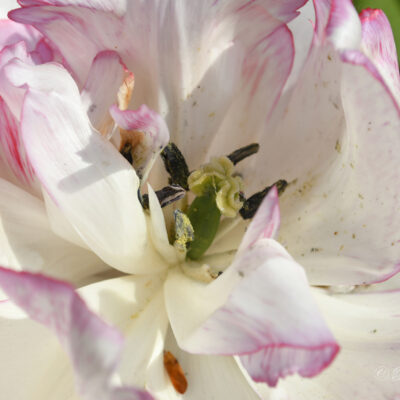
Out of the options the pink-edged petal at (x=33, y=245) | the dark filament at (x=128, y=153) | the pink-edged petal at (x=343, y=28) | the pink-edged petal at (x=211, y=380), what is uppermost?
the pink-edged petal at (x=343, y=28)

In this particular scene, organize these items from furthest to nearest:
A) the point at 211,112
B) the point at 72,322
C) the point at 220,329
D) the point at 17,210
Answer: the point at 211,112 → the point at 17,210 → the point at 220,329 → the point at 72,322

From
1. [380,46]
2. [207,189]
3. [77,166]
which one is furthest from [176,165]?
[380,46]

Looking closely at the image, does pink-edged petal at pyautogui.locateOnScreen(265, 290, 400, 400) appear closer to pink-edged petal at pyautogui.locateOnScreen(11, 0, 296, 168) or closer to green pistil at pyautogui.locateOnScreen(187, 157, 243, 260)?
green pistil at pyautogui.locateOnScreen(187, 157, 243, 260)

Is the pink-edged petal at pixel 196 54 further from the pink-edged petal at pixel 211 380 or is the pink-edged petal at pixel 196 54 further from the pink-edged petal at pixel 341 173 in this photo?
the pink-edged petal at pixel 211 380

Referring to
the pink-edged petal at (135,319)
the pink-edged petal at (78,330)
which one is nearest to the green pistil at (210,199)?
the pink-edged petal at (135,319)

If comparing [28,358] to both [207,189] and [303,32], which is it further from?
[303,32]

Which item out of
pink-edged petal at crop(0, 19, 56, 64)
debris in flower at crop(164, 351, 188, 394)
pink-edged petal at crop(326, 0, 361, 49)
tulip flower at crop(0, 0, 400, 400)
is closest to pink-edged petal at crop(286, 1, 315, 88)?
tulip flower at crop(0, 0, 400, 400)

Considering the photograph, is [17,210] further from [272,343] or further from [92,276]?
[272,343]

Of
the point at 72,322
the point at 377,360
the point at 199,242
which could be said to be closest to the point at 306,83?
the point at 199,242
